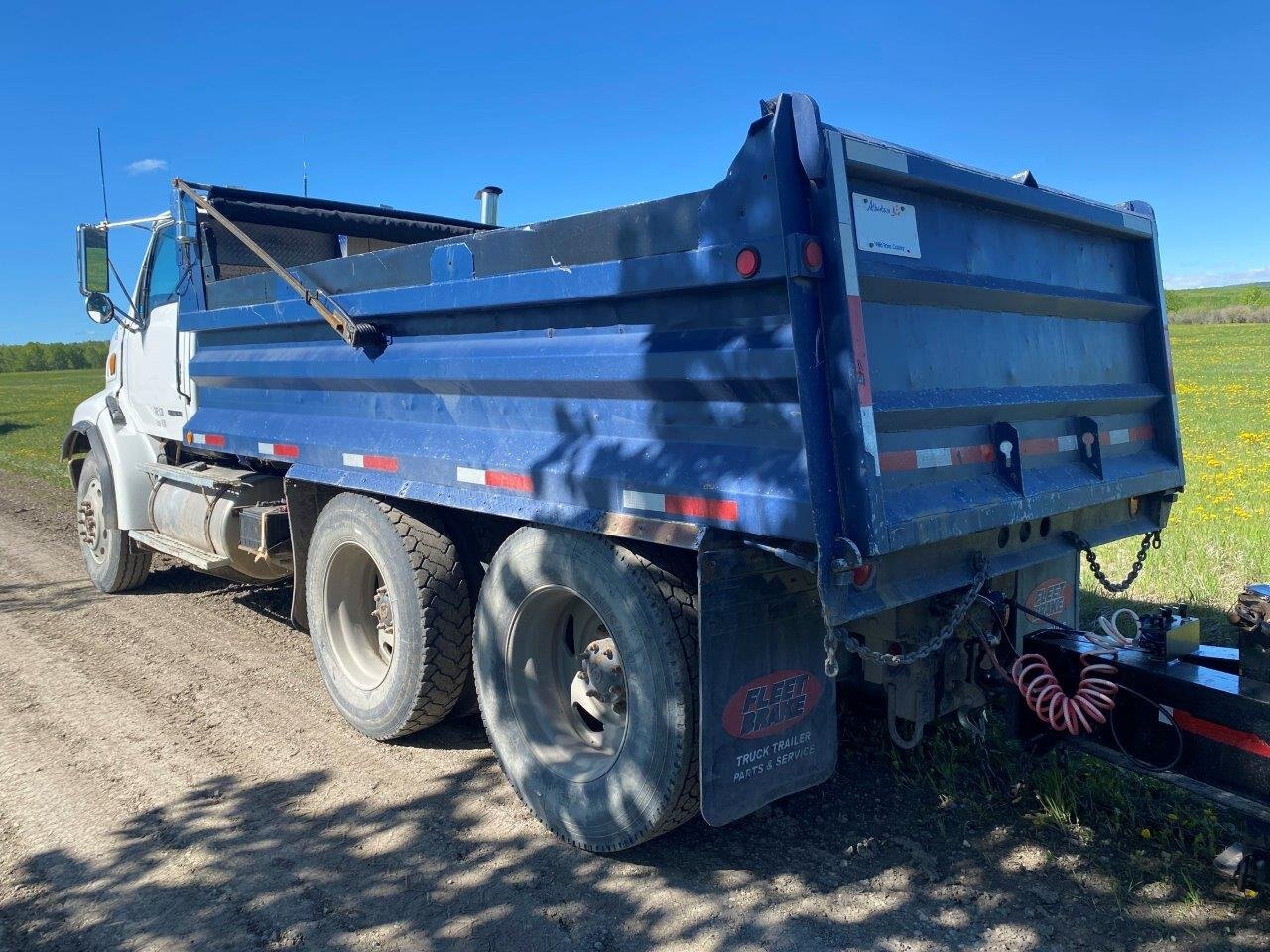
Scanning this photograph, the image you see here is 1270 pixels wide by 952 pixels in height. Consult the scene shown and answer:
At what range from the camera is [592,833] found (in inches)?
133

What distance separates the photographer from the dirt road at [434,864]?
9.73 feet

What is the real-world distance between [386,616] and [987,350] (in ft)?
10.1

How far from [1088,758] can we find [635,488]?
7.77 feet

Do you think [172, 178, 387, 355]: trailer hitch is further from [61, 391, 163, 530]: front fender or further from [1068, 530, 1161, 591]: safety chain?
[1068, 530, 1161, 591]: safety chain

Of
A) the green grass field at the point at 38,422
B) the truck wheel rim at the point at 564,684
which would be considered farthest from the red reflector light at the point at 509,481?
the green grass field at the point at 38,422

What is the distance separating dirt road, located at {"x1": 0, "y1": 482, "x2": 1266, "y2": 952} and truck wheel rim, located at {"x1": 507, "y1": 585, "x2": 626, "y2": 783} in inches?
13.4

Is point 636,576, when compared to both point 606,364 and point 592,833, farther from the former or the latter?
point 592,833

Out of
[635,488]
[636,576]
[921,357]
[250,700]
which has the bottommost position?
[250,700]

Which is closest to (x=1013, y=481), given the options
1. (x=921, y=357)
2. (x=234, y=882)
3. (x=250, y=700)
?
(x=921, y=357)

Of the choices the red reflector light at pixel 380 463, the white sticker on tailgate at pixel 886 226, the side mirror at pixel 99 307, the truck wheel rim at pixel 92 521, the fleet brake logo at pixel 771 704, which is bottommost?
the fleet brake logo at pixel 771 704

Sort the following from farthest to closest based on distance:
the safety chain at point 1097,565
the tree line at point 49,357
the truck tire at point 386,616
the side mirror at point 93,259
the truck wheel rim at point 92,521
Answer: the tree line at point 49,357, the truck wheel rim at point 92,521, the side mirror at point 93,259, the truck tire at point 386,616, the safety chain at point 1097,565

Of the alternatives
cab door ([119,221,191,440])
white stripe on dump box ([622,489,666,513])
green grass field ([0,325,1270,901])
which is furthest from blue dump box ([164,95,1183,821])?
cab door ([119,221,191,440])

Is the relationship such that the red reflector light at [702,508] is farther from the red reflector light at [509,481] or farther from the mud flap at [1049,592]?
the mud flap at [1049,592]

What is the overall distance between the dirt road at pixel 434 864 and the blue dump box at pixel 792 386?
0.43 m
